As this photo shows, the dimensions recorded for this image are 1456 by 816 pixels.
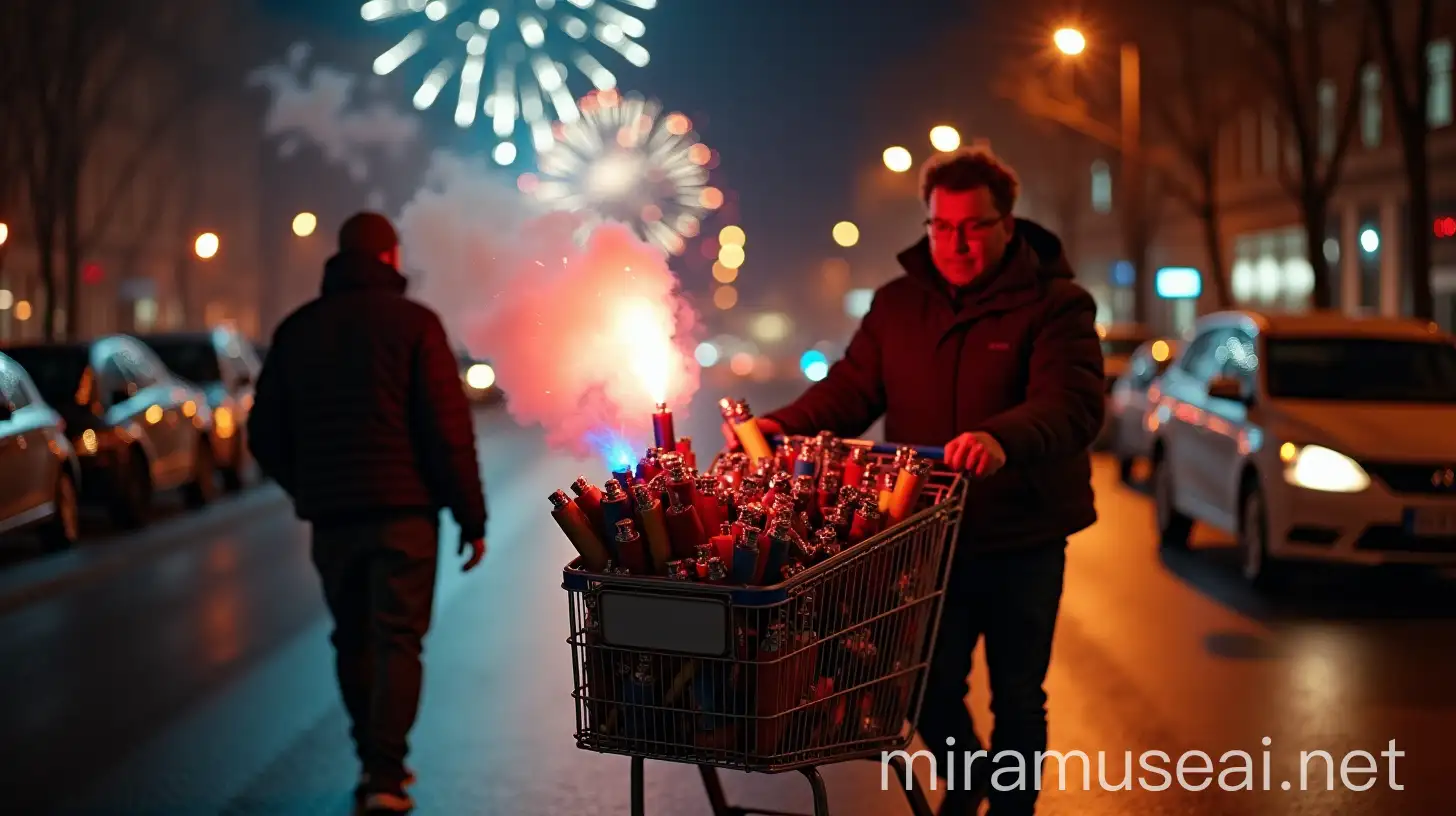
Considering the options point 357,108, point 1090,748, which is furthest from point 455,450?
point 357,108

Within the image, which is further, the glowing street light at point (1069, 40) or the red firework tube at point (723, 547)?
the glowing street light at point (1069, 40)

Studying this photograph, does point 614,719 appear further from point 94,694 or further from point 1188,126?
point 1188,126

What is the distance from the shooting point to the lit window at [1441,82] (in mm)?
35625

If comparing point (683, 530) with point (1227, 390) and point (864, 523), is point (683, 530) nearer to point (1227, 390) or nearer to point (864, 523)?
point (864, 523)

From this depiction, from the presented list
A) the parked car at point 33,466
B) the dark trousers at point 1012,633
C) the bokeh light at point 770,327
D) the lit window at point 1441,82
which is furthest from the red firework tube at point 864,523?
the bokeh light at point 770,327

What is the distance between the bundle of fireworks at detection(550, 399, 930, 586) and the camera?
4125 millimetres

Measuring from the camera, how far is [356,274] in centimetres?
659

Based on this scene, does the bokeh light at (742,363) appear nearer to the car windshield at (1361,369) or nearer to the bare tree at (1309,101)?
the bare tree at (1309,101)

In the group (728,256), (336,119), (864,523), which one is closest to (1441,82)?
(728,256)

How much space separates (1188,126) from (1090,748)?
4999 centimetres

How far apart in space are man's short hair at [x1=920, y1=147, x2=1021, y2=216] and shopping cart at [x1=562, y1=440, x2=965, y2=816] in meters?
1.13

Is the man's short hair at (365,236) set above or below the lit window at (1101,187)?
below

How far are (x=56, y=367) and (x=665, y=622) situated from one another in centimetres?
1473

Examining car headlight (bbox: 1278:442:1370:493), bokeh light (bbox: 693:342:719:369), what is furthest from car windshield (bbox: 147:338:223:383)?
car headlight (bbox: 1278:442:1370:493)
